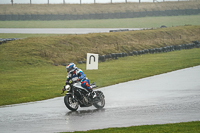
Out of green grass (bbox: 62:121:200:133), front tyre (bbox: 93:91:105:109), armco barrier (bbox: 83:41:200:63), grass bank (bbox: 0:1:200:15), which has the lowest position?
armco barrier (bbox: 83:41:200:63)

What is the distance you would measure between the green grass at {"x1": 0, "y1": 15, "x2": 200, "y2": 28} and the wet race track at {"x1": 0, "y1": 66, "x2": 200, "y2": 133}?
43.0 metres

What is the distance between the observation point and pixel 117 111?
13641 millimetres

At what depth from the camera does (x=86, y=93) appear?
47.0 ft

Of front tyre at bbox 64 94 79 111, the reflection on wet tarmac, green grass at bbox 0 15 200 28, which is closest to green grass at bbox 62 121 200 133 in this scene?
the reflection on wet tarmac

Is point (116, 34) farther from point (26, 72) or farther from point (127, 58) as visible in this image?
point (26, 72)

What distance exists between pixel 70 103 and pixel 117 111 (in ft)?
5.02

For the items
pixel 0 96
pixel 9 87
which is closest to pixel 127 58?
pixel 9 87

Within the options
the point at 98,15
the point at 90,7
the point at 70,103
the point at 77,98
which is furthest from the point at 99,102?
the point at 90,7

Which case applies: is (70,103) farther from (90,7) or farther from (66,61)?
(90,7)

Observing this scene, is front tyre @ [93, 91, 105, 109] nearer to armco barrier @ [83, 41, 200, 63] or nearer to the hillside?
armco barrier @ [83, 41, 200, 63]

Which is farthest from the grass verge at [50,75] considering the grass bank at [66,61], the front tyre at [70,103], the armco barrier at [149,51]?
the front tyre at [70,103]

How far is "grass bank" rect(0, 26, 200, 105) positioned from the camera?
2044 centimetres

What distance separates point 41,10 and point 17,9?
3.79 meters

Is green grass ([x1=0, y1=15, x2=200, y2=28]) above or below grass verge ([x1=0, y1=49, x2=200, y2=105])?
above
